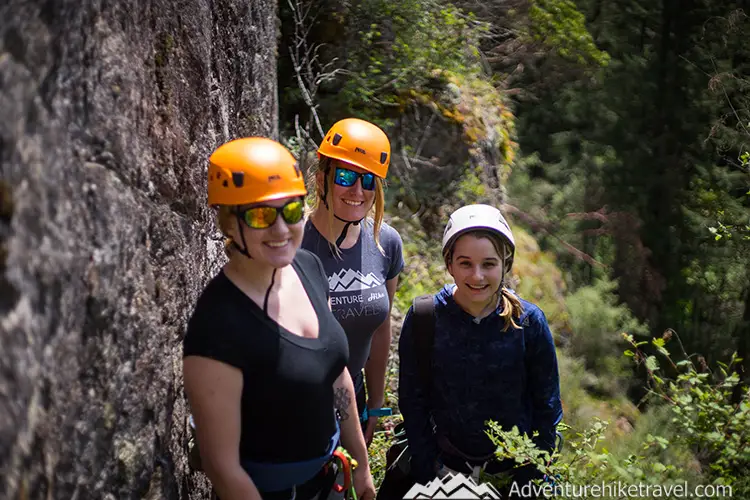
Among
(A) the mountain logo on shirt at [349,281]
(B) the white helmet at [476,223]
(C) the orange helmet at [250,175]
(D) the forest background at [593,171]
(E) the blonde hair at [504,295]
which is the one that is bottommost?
(D) the forest background at [593,171]

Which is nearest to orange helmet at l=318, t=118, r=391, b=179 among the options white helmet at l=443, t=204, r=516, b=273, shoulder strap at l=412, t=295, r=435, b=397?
white helmet at l=443, t=204, r=516, b=273

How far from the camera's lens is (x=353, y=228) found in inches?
129

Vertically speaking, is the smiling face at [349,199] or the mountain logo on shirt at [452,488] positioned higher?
the smiling face at [349,199]

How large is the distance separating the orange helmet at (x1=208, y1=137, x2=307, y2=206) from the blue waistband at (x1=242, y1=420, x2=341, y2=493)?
0.94 meters

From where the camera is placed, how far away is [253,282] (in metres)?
2.21

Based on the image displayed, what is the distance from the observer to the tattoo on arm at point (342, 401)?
2629 mm

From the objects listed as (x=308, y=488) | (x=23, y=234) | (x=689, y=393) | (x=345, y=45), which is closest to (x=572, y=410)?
(x=345, y=45)

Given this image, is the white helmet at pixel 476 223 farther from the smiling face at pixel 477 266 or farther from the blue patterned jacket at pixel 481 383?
the blue patterned jacket at pixel 481 383

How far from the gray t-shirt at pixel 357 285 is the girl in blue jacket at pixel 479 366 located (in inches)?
11.1

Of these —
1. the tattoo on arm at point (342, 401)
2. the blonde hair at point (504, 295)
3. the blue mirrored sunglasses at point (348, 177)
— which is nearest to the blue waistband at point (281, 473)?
the tattoo on arm at point (342, 401)

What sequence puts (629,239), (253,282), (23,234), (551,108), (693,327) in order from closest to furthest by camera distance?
(23,234), (253,282), (693,327), (629,239), (551,108)

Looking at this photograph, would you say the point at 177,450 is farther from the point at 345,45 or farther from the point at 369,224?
the point at 345,45

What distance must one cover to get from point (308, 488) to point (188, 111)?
1.77 meters

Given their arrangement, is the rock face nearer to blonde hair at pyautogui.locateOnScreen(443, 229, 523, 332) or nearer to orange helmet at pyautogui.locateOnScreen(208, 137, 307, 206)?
orange helmet at pyautogui.locateOnScreen(208, 137, 307, 206)
